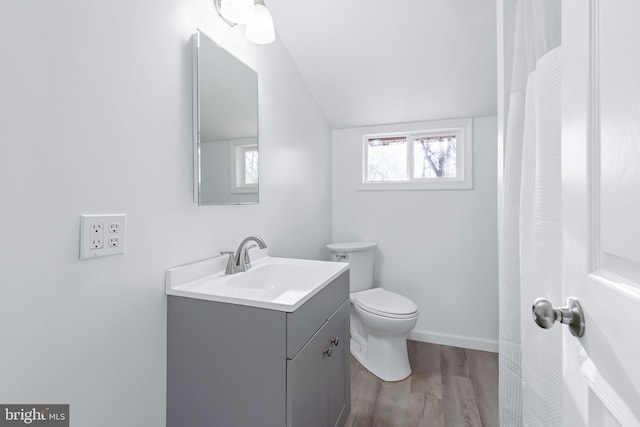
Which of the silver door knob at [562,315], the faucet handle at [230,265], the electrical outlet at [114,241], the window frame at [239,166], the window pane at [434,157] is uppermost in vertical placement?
the window pane at [434,157]

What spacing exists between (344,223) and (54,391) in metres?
2.16

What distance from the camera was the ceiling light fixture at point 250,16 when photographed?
135 centimetres

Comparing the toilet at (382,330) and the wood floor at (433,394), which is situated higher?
the toilet at (382,330)

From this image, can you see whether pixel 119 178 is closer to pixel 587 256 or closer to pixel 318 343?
pixel 318 343

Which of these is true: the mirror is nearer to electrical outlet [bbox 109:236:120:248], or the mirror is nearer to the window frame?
the window frame

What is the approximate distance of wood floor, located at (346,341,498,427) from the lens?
1608 millimetres

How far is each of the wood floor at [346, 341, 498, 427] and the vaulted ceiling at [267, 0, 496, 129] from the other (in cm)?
182

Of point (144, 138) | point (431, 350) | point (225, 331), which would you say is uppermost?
point (144, 138)

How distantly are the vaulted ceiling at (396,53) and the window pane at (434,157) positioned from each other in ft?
0.75

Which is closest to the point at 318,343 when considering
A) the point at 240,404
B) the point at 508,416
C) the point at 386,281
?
the point at 240,404

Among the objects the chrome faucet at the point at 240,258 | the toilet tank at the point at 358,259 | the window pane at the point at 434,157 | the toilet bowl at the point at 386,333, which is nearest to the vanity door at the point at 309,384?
the chrome faucet at the point at 240,258

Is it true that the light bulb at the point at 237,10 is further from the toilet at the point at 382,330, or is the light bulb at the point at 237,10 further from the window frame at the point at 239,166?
the toilet at the point at 382,330

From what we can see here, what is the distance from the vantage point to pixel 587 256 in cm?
51

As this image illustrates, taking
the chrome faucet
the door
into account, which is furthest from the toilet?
the door
